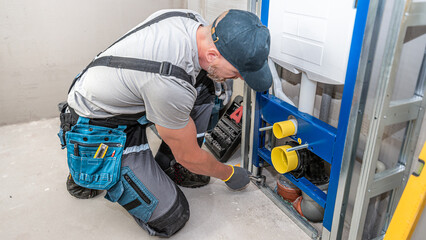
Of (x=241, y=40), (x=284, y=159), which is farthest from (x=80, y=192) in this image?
(x=241, y=40)

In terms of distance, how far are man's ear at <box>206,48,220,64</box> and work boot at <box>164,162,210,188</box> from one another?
2.80 feet

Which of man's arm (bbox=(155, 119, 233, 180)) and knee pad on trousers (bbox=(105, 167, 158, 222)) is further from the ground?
man's arm (bbox=(155, 119, 233, 180))

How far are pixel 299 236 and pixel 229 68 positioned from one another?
0.87 metres

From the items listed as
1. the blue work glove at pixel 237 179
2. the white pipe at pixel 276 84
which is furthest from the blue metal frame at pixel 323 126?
the blue work glove at pixel 237 179

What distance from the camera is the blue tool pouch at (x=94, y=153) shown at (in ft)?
4.70

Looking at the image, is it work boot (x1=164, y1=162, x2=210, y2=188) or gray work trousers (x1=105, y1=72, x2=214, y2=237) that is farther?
work boot (x1=164, y1=162, x2=210, y2=188)

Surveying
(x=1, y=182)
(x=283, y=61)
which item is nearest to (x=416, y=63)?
(x=283, y=61)

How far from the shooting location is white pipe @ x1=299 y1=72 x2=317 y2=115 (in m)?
1.43

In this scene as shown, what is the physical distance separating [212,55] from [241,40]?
0.45ft

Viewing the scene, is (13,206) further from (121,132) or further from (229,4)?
(229,4)

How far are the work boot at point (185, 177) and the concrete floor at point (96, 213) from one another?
1.5 inches

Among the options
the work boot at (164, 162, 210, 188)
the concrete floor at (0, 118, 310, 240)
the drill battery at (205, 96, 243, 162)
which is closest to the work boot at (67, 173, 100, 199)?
the concrete floor at (0, 118, 310, 240)

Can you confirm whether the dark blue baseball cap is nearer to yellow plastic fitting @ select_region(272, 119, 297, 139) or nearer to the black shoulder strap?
the black shoulder strap

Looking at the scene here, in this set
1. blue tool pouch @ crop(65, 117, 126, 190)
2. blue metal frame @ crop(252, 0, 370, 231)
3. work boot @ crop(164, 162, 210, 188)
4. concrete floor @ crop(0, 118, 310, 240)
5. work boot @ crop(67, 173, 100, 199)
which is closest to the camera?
blue metal frame @ crop(252, 0, 370, 231)
